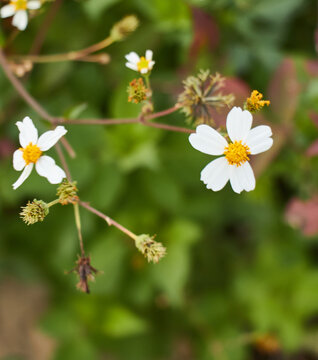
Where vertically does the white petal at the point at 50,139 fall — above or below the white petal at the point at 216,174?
above

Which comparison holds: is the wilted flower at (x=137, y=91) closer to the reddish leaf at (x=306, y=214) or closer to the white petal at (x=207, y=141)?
the white petal at (x=207, y=141)

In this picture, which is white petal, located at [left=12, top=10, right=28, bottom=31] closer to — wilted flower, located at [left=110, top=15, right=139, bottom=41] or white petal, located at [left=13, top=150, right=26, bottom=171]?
wilted flower, located at [left=110, top=15, right=139, bottom=41]

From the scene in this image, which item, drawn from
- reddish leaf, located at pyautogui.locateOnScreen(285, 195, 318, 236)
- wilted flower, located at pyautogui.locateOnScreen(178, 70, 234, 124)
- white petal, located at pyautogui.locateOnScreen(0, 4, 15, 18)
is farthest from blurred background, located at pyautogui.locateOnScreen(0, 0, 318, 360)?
wilted flower, located at pyautogui.locateOnScreen(178, 70, 234, 124)

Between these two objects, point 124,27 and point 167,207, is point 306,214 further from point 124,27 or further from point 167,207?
point 124,27

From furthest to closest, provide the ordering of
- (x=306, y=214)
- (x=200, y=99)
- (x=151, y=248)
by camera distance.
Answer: (x=306, y=214) → (x=200, y=99) → (x=151, y=248)

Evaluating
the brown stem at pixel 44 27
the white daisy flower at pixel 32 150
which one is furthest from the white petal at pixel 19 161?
the brown stem at pixel 44 27

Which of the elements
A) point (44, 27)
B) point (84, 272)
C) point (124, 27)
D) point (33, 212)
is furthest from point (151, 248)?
point (44, 27)

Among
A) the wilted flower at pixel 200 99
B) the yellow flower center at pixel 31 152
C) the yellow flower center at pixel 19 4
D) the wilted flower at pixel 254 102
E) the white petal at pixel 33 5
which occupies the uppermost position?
the yellow flower center at pixel 19 4
